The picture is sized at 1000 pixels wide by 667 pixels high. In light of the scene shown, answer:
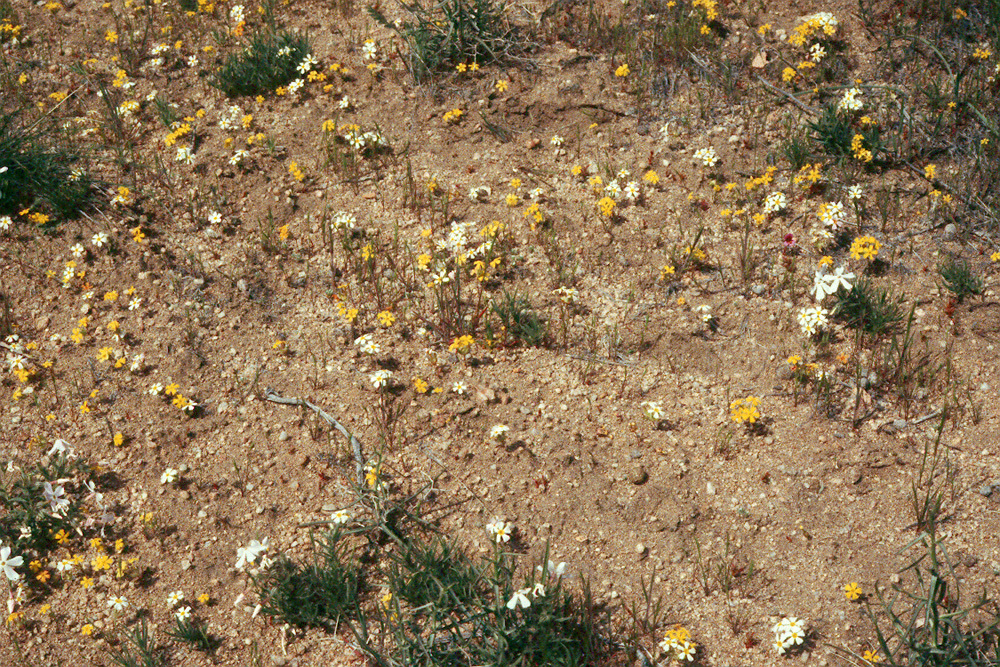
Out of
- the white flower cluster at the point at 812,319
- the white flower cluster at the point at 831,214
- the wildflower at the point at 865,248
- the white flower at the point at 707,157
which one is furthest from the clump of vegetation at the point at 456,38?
the white flower cluster at the point at 812,319

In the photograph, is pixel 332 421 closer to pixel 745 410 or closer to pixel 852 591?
pixel 745 410

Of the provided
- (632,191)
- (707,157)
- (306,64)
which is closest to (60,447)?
(306,64)

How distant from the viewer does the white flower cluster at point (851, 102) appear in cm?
687

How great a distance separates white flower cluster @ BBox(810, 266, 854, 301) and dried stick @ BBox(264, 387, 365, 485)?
3.24 metres

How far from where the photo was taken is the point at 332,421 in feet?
18.7

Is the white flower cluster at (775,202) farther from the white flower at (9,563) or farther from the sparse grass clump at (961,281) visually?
the white flower at (9,563)

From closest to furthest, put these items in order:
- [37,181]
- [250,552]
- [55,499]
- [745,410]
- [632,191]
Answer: [250,552] → [55,499] → [745,410] → [632,191] → [37,181]

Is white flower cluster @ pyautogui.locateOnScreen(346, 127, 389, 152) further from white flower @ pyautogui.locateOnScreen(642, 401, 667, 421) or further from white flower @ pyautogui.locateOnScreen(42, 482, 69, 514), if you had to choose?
white flower @ pyautogui.locateOnScreen(42, 482, 69, 514)

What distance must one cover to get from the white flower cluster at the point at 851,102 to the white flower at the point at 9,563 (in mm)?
6672

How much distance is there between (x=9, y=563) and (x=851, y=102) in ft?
22.3

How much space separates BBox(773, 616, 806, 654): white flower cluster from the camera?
451cm

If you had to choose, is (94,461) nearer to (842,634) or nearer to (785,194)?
(842,634)

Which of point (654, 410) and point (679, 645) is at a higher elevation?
point (654, 410)

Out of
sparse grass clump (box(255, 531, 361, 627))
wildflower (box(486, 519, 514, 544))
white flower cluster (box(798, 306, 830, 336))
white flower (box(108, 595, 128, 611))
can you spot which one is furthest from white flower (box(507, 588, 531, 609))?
white flower cluster (box(798, 306, 830, 336))
